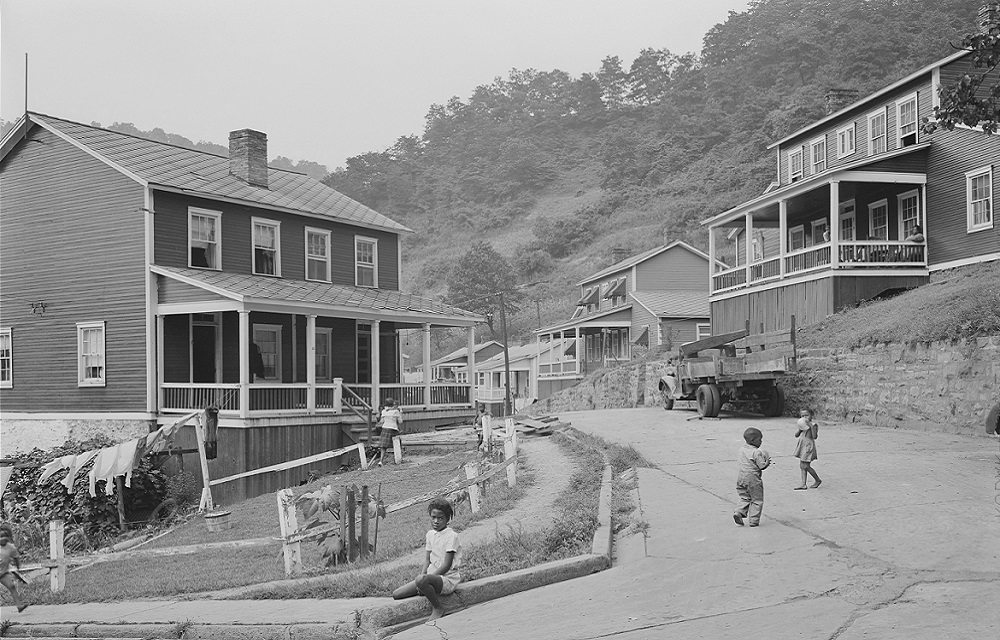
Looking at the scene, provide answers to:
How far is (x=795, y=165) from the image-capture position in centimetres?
3878

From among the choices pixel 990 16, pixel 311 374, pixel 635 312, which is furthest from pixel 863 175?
pixel 635 312

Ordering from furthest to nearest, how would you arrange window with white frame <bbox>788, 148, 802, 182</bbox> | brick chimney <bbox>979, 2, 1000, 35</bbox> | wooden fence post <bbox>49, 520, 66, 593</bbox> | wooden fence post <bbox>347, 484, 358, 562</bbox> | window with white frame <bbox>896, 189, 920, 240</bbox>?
window with white frame <bbox>788, 148, 802, 182</bbox>, window with white frame <bbox>896, 189, 920, 240</bbox>, brick chimney <bbox>979, 2, 1000, 35</bbox>, wooden fence post <bbox>49, 520, 66, 593</bbox>, wooden fence post <bbox>347, 484, 358, 562</bbox>

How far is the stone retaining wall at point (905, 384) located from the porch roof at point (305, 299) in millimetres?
11292

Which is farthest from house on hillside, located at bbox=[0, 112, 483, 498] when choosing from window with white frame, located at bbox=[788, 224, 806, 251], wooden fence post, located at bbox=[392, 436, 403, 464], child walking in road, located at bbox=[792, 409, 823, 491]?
child walking in road, located at bbox=[792, 409, 823, 491]

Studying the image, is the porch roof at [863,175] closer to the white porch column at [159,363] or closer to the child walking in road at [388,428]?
the child walking in road at [388,428]

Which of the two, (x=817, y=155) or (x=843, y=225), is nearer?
(x=843, y=225)

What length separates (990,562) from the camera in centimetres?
896

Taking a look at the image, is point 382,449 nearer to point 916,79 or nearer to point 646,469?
point 646,469

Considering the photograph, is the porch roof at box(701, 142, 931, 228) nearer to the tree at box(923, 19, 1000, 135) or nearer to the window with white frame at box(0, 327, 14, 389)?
the tree at box(923, 19, 1000, 135)

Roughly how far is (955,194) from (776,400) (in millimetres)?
10015

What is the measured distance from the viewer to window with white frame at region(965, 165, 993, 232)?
2641 cm

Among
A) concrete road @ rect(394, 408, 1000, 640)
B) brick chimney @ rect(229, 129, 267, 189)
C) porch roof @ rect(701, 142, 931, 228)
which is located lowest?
concrete road @ rect(394, 408, 1000, 640)

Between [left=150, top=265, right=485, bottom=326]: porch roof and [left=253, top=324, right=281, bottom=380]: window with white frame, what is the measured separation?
149 centimetres

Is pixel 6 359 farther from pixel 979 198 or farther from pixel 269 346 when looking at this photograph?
pixel 979 198
